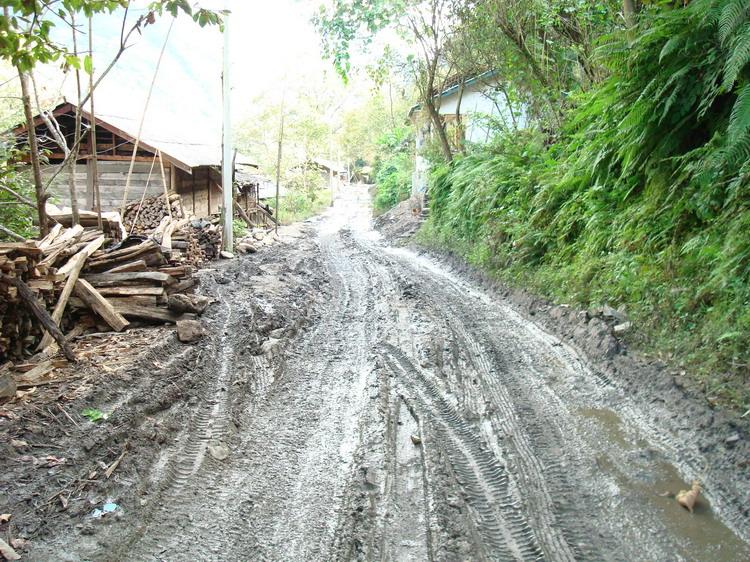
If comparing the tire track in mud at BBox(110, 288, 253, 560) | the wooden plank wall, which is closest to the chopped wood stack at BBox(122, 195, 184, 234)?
the wooden plank wall

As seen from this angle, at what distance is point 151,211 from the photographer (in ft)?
50.6

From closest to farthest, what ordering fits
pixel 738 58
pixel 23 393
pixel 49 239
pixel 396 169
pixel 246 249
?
pixel 23 393 → pixel 738 58 → pixel 49 239 → pixel 246 249 → pixel 396 169

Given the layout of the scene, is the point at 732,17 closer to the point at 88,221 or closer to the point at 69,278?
the point at 69,278

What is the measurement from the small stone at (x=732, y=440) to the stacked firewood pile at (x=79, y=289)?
6.26 metres

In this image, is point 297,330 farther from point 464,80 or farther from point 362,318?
point 464,80

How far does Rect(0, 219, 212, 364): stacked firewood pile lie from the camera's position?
5.89 m

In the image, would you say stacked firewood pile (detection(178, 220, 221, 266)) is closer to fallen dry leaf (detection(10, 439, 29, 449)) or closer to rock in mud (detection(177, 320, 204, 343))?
rock in mud (detection(177, 320, 204, 343))

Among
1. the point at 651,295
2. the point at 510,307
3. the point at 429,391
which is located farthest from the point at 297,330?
the point at 651,295

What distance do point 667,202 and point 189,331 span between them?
624 cm

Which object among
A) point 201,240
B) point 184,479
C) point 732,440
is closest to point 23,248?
point 184,479

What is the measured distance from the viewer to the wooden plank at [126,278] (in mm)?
7531

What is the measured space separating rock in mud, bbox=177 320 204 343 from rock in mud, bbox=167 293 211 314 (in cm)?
52

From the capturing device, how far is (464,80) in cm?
1964

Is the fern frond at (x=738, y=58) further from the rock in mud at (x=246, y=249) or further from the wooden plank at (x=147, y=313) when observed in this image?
the rock in mud at (x=246, y=249)
